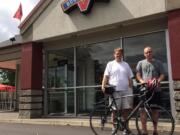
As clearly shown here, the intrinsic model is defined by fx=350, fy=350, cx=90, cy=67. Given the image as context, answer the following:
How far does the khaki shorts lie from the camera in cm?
720

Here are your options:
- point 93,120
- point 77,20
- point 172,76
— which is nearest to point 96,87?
point 77,20

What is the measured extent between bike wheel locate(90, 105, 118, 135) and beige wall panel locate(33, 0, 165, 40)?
428cm

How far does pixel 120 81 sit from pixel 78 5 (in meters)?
5.75

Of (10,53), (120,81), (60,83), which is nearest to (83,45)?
(60,83)

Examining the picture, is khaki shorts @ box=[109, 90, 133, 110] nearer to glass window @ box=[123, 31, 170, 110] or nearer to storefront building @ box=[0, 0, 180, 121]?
storefront building @ box=[0, 0, 180, 121]

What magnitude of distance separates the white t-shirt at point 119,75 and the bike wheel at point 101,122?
0.57 meters

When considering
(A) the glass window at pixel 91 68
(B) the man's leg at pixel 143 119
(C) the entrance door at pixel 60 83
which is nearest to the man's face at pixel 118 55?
(B) the man's leg at pixel 143 119

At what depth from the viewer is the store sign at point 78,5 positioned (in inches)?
473

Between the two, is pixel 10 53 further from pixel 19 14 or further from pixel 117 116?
pixel 117 116

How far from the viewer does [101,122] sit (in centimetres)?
737

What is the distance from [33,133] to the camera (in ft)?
30.4

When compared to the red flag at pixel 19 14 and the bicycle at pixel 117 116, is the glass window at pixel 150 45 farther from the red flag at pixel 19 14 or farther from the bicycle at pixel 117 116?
the red flag at pixel 19 14

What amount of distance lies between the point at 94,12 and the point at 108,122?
18.6 feet

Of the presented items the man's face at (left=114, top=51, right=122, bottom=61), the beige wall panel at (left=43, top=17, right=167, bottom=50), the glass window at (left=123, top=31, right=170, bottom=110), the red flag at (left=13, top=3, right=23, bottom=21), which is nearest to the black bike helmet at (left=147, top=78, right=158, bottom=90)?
the man's face at (left=114, top=51, right=122, bottom=61)
